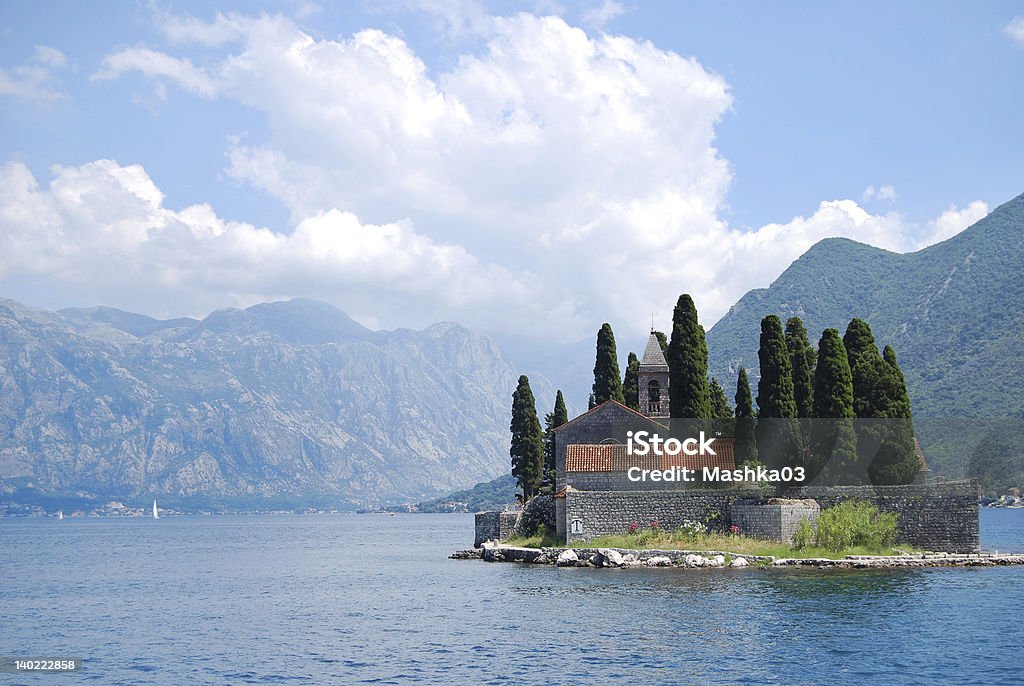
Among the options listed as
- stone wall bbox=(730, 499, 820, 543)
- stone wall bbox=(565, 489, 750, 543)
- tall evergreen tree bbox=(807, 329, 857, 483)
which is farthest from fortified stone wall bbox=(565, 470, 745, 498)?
tall evergreen tree bbox=(807, 329, 857, 483)

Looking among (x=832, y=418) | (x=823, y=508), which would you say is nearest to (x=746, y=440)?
(x=832, y=418)

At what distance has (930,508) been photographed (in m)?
54.0

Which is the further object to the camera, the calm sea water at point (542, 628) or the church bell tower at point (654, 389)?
the church bell tower at point (654, 389)

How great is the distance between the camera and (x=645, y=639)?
32.4 metres

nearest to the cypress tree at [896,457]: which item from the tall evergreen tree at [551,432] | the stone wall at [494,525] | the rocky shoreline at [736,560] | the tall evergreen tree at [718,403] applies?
the rocky shoreline at [736,560]

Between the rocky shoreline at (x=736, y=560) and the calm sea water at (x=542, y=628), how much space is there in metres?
1.82

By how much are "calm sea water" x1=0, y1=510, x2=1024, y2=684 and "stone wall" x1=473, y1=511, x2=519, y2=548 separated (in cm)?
737

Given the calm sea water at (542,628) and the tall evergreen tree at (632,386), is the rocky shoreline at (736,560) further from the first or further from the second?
Answer: the tall evergreen tree at (632,386)

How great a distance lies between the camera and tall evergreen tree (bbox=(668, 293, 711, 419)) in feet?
194

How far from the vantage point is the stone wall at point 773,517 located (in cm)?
5306

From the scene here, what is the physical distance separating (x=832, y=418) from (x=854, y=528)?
641 centimetres

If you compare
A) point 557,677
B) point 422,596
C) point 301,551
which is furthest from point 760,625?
point 301,551

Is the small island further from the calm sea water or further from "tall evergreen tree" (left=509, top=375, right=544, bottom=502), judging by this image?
"tall evergreen tree" (left=509, top=375, right=544, bottom=502)

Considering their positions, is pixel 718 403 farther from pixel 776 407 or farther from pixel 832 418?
pixel 776 407
